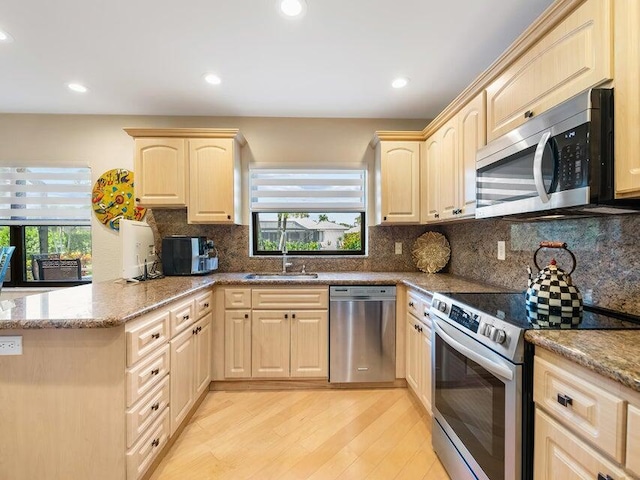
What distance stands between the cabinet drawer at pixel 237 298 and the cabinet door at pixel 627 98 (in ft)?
7.46

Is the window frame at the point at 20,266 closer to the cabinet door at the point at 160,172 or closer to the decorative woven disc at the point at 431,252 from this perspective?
the cabinet door at the point at 160,172

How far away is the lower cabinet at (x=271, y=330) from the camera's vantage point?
7.97ft

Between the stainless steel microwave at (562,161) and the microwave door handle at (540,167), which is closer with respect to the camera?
the stainless steel microwave at (562,161)

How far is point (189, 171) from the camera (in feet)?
8.61

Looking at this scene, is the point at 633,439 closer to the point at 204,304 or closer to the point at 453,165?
the point at 453,165

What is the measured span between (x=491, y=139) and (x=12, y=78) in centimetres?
355

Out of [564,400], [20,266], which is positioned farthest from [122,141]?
[564,400]

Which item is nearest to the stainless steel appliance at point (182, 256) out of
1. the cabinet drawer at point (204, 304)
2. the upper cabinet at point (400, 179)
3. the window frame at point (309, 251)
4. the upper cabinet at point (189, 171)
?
the upper cabinet at point (189, 171)

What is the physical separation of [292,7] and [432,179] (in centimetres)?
166

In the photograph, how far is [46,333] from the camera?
1.29 meters

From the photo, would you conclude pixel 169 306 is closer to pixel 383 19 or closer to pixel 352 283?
pixel 352 283

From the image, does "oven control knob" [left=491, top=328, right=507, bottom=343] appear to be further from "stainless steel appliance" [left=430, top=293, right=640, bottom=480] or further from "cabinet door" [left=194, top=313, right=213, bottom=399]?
"cabinet door" [left=194, top=313, right=213, bottom=399]

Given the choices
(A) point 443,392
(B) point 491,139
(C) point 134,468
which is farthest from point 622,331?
(C) point 134,468

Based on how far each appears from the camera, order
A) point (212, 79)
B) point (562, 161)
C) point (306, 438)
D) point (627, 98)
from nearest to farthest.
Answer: point (627, 98), point (562, 161), point (306, 438), point (212, 79)
